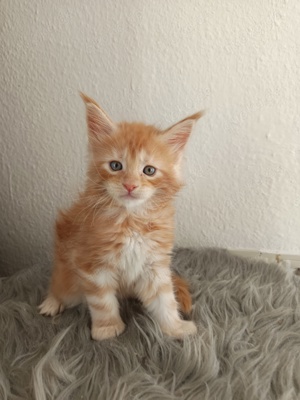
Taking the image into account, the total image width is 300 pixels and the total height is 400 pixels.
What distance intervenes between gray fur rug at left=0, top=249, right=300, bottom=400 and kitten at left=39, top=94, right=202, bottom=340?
0.17 ft

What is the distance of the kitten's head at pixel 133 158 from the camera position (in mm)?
648

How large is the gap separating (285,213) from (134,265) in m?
0.62

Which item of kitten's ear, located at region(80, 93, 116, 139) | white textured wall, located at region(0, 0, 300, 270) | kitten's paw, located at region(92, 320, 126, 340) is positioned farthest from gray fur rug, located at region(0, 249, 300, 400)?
kitten's ear, located at region(80, 93, 116, 139)

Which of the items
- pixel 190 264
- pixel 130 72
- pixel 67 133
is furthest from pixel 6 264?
pixel 130 72

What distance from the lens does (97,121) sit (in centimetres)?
69

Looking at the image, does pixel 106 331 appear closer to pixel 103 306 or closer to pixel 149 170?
pixel 103 306

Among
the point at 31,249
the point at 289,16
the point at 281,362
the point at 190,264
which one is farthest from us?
the point at 31,249

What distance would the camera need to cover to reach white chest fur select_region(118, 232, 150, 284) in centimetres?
69

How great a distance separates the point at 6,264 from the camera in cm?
127

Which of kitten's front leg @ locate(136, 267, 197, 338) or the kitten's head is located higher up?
the kitten's head

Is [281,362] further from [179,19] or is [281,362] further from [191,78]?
[179,19]

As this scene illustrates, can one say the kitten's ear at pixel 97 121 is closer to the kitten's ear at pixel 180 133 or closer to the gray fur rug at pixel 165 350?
the kitten's ear at pixel 180 133

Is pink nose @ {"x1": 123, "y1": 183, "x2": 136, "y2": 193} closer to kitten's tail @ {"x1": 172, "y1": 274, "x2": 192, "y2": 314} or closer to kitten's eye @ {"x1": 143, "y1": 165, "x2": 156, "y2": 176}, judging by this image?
kitten's eye @ {"x1": 143, "y1": 165, "x2": 156, "y2": 176}

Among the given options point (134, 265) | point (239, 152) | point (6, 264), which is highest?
point (239, 152)
